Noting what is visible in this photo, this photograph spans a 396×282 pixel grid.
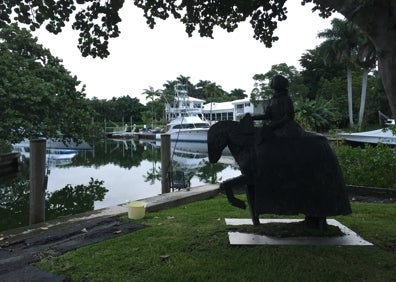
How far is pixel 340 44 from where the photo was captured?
36719 millimetres

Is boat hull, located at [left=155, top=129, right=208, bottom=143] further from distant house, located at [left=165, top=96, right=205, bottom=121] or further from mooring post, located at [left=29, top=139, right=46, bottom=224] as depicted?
mooring post, located at [left=29, top=139, right=46, bottom=224]

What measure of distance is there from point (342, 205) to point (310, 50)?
46474 millimetres

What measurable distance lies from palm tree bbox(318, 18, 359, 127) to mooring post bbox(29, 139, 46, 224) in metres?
35.2

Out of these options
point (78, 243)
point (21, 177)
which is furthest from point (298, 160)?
point (21, 177)

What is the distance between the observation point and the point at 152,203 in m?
7.91

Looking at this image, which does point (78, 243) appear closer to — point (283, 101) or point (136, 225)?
point (136, 225)

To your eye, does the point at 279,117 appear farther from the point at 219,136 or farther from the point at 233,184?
the point at 233,184

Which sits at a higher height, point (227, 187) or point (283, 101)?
point (283, 101)

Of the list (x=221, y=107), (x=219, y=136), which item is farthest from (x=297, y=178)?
(x=221, y=107)

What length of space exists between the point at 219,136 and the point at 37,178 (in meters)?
4.10

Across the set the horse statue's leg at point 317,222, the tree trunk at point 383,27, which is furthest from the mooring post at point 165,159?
the tree trunk at point 383,27

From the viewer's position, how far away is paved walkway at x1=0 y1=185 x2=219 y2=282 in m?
4.32

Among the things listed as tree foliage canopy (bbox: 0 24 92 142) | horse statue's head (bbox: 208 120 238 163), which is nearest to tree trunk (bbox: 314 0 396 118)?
horse statue's head (bbox: 208 120 238 163)

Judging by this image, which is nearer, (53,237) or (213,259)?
(213,259)
